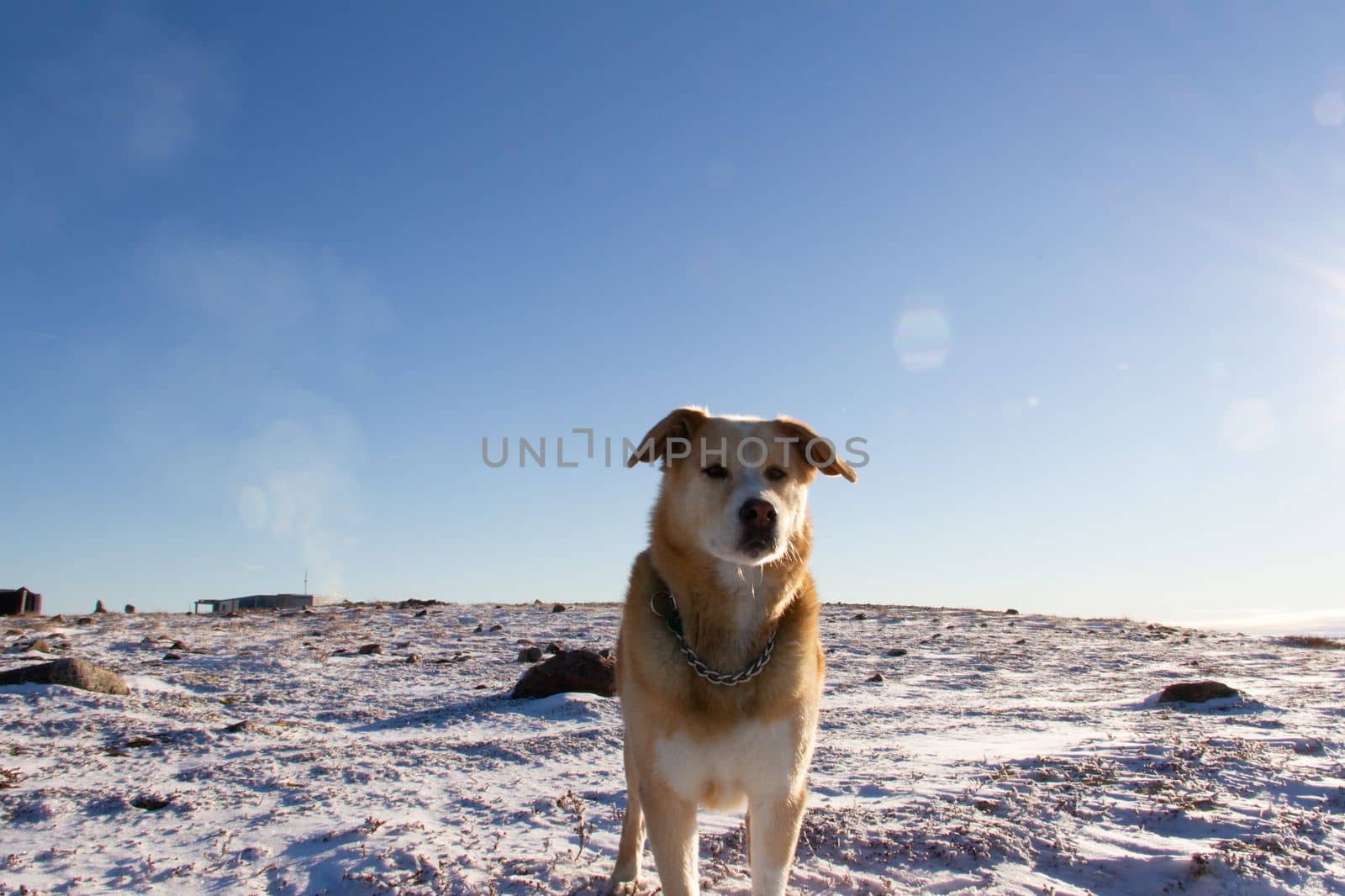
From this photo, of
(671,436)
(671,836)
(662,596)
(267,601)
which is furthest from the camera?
(267,601)

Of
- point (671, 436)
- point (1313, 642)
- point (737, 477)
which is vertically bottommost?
point (1313, 642)

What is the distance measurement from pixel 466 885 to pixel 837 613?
2045 centimetres

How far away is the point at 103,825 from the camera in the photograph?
479cm

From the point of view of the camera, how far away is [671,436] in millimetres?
4289

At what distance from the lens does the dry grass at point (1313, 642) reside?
62.4 ft

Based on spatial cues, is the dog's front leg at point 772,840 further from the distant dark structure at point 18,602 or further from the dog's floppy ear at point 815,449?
the distant dark structure at point 18,602

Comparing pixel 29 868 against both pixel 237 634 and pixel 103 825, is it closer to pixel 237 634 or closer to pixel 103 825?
pixel 103 825

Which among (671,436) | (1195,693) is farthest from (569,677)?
(1195,693)

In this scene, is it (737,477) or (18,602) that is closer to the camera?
(737,477)

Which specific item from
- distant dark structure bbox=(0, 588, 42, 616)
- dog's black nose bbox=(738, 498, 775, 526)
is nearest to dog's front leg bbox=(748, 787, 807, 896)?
dog's black nose bbox=(738, 498, 775, 526)

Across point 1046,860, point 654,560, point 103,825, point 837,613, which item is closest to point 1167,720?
point 1046,860

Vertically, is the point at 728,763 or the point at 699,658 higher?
the point at 699,658

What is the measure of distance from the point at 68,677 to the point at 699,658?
8.26 meters

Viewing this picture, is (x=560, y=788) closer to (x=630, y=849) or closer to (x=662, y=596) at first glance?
(x=630, y=849)
